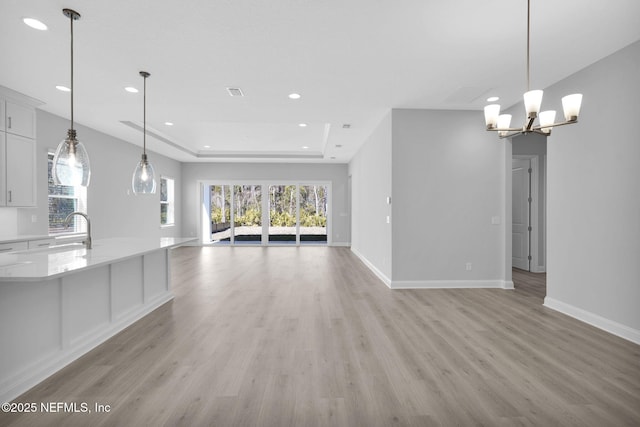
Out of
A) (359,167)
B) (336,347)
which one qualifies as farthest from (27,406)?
(359,167)

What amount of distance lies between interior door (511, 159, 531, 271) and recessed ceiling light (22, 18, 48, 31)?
7.22 metres

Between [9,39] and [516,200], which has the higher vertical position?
[9,39]

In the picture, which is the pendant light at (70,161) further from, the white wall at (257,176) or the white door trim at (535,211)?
the white wall at (257,176)

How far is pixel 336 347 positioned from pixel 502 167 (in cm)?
389

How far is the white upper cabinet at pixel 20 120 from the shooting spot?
421 centimetres

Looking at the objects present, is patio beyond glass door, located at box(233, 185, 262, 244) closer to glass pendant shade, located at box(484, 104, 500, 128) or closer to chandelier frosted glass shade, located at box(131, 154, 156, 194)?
chandelier frosted glass shade, located at box(131, 154, 156, 194)

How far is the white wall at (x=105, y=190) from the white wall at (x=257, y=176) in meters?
1.65

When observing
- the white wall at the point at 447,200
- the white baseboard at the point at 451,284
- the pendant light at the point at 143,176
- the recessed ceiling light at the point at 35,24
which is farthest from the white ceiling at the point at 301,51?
the white baseboard at the point at 451,284

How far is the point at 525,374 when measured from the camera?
2354mm

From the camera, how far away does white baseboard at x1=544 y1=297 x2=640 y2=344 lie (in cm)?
298

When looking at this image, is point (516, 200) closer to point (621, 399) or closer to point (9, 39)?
point (621, 399)

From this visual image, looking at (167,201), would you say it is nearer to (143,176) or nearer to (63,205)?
(63,205)

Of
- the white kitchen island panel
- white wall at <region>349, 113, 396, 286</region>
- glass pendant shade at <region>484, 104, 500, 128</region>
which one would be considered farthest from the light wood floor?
glass pendant shade at <region>484, 104, 500, 128</region>

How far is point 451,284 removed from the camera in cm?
493
